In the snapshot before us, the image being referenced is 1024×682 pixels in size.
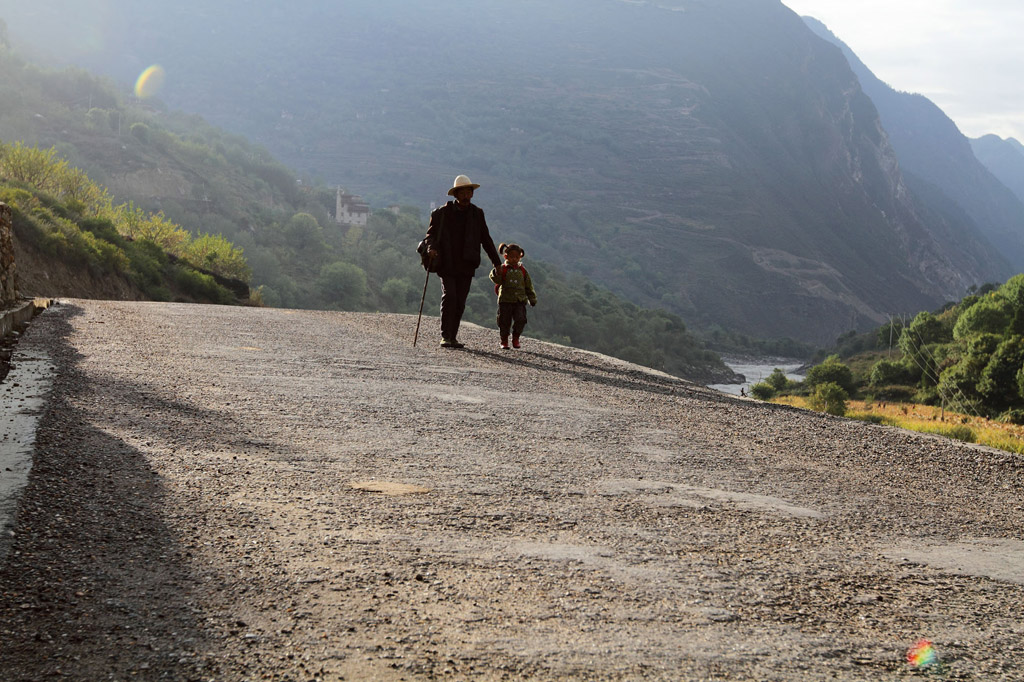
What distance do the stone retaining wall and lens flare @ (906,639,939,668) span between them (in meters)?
9.81

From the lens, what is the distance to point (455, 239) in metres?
11.1

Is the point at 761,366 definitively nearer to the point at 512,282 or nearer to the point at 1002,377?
the point at 1002,377

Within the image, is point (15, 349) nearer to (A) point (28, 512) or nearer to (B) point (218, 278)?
(A) point (28, 512)

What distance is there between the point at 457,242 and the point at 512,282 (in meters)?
0.85

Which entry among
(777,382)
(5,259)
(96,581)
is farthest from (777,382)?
(96,581)

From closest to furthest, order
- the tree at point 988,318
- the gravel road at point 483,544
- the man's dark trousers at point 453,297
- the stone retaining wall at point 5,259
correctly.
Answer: the gravel road at point 483,544, the stone retaining wall at point 5,259, the man's dark trousers at point 453,297, the tree at point 988,318

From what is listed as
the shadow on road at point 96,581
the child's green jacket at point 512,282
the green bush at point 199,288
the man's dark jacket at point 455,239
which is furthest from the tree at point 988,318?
the shadow on road at point 96,581

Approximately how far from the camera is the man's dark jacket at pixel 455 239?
432 inches

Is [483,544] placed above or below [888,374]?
above

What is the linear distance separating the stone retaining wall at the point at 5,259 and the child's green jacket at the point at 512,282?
541cm

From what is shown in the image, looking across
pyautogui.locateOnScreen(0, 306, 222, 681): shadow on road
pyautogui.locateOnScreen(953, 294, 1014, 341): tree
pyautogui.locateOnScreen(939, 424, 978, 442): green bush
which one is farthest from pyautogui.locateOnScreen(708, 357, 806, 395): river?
pyautogui.locateOnScreen(0, 306, 222, 681): shadow on road

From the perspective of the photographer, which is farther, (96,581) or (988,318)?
(988,318)

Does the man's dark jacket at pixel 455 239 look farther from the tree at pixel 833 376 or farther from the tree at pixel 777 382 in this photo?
the tree at pixel 777 382

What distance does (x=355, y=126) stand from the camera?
652 feet
